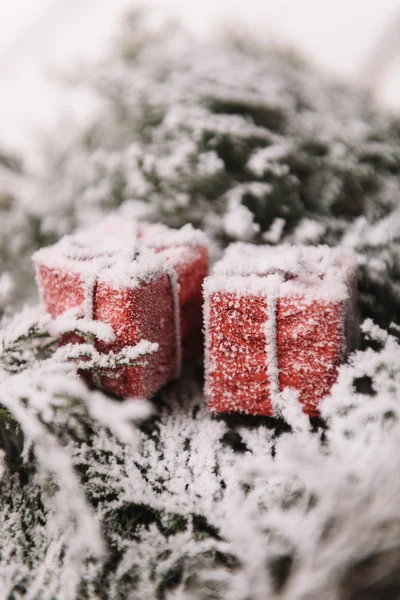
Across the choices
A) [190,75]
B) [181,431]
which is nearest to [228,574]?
[181,431]

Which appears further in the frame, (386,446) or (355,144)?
(355,144)

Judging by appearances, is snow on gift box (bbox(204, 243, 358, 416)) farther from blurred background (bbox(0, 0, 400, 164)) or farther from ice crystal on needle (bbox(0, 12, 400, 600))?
blurred background (bbox(0, 0, 400, 164))

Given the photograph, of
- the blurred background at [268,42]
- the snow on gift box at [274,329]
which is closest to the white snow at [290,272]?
the snow on gift box at [274,329]

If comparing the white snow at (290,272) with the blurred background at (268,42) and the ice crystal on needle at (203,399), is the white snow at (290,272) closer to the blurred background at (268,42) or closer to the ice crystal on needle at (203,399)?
the ice crystal on needle at (203,399)

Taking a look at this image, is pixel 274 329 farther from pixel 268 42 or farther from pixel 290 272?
pixel 268 42

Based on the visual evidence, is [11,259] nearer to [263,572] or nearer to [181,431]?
[181,431]

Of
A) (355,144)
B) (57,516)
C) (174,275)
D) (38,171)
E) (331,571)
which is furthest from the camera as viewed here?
(38,171)

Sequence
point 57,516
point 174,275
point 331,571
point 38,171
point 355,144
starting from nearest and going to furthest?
point 331,571 < point 57,516 < point 174,275 < point 355,144 < point 38,171
